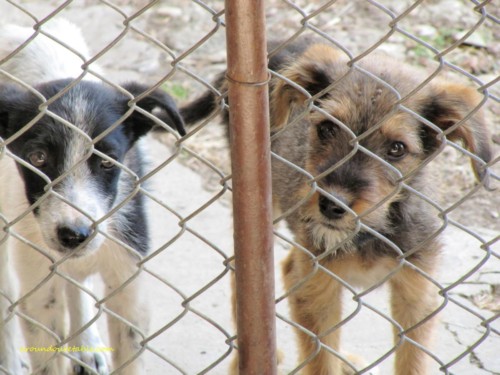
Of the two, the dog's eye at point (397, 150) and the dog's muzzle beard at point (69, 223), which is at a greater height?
the dog's muzzle beard at point (69, 223)

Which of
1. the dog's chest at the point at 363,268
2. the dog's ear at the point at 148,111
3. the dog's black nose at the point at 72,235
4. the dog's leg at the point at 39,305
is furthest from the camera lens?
the dog's chest at the point at 363,268

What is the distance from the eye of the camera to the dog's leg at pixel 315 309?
3469 millimetres

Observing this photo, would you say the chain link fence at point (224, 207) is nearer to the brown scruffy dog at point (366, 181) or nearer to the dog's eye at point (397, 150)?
the brown scruffy dog at point (366, 181)

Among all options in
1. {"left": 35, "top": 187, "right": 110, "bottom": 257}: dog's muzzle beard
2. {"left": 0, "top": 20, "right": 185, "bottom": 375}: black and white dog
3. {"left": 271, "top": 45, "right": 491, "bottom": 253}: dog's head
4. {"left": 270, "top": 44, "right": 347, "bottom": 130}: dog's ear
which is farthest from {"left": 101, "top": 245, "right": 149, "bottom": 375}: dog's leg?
{"left": 270, "top": 44, "right": 347, "bottom": 130}: dog's ear

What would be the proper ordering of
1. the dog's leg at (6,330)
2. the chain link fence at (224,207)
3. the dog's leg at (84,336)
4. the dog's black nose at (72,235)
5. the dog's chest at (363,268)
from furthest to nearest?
the dog's leg at (84,336) → the dog's leg at (6,330) → the dog's chest at (363,268) → the dog's black nose at (72,235) → the chain link fence at (224,207)

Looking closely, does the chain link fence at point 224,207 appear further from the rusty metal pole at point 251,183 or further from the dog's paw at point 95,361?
the dog's paw at point 95,361

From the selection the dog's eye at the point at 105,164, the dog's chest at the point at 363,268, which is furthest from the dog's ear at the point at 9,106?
the dog's chest at the point at 363,268

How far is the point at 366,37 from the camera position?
6684mm

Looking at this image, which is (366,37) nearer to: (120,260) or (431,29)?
(431,29)

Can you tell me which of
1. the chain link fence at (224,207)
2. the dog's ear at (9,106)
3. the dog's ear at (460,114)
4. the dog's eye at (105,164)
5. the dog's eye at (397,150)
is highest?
the dog's ear at (9,106)

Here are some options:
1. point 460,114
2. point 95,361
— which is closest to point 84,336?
point 95,361

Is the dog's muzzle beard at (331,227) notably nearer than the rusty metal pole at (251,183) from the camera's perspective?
No

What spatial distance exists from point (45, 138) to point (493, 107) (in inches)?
150

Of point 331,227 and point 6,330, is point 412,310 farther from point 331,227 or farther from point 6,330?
point 6,330
